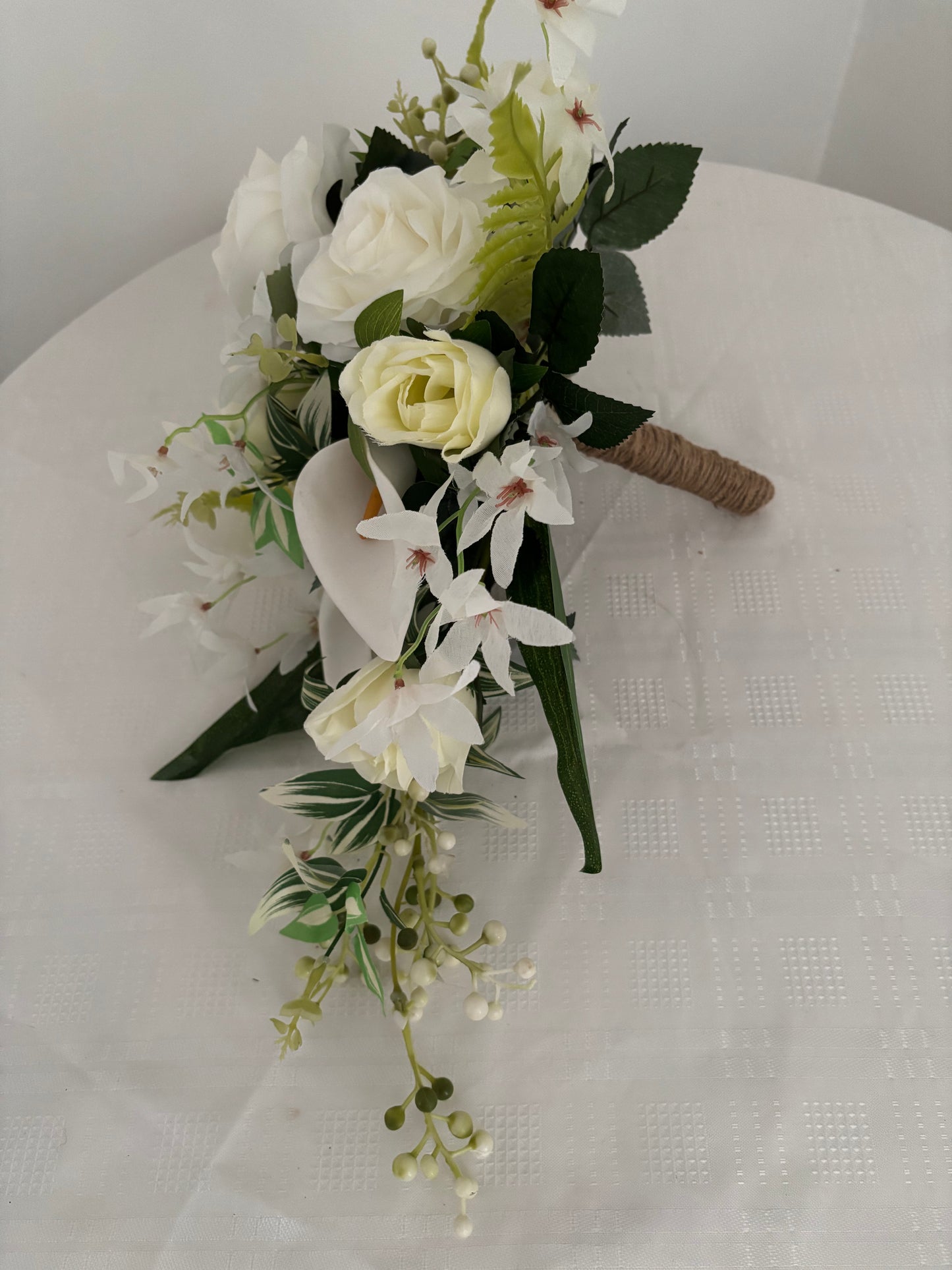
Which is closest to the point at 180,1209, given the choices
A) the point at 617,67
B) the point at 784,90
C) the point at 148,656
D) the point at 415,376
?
the point at 148,656

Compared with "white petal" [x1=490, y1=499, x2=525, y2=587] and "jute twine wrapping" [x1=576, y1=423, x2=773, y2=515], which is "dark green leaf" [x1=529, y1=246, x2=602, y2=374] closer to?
"white petal" [x1=490, y1=499, x2=525, y2=587]

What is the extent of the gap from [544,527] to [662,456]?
0.28 meters

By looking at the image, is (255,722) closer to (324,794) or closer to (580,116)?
(324,794)

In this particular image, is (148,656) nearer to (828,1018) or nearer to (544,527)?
(544,527)

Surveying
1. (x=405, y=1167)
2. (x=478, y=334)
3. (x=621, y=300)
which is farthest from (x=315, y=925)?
(x=621, y=300)

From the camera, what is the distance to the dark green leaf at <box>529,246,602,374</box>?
1.53ft

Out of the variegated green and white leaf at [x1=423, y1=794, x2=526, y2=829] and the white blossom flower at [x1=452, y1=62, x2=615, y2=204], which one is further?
the variegated green and white leaf at [x1=423, y1=794, x2=526, y2=829]

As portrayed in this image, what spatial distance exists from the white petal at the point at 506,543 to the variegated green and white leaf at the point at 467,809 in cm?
21

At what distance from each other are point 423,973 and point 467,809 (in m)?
0.11

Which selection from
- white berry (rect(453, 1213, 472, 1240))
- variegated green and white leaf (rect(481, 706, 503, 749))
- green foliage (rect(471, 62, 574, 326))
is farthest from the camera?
variegated green and white leaf (rect(481, 706, 503, 749))

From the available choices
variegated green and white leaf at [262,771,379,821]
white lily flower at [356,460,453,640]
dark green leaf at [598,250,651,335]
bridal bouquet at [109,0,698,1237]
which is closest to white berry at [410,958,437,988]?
bridal bouquet at [109,0,698,1237]

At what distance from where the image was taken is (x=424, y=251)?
19.3 inches

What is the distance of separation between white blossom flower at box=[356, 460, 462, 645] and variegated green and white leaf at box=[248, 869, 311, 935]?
0.62 feet

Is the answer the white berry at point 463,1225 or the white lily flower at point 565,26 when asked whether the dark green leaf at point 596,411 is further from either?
the white berry at point 463,1225
